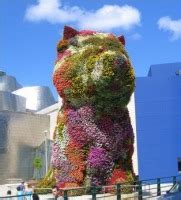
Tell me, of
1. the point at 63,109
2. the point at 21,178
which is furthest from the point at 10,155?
the point at 63,109

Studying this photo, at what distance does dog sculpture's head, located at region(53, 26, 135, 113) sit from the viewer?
1853cm

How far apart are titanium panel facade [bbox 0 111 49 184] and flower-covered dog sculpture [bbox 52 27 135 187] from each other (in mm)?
27978

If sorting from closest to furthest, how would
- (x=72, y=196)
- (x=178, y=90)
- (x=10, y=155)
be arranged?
1. (x=72, y=196)
2. (x=178, y=90)
3. (x=10, y=155)

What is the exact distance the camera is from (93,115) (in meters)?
19.0

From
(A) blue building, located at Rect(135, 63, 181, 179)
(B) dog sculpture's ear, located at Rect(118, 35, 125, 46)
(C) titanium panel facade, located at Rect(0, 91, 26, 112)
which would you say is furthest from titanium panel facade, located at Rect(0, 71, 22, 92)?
(B) dog sculpture's ear, located at Rect(118, 35, 125, 46)

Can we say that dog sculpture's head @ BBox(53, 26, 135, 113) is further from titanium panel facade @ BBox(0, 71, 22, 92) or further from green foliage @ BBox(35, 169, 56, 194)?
titanium panel facade @ BBox(0, 71, 22, 92)

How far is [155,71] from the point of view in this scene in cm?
3828

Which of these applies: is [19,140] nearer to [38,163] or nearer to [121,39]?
[38,163]

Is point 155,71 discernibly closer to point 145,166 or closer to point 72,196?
point 145,166

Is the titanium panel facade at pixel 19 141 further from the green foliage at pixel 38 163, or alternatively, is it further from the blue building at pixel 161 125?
the blue building at pixel 161 125

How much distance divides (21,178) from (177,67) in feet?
63.3

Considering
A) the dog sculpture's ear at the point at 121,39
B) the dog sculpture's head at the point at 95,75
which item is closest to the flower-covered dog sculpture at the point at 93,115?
the dog sculpture's head at the point at 95,75

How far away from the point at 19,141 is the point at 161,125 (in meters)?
17.7

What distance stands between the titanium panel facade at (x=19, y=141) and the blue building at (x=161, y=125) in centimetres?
1613
